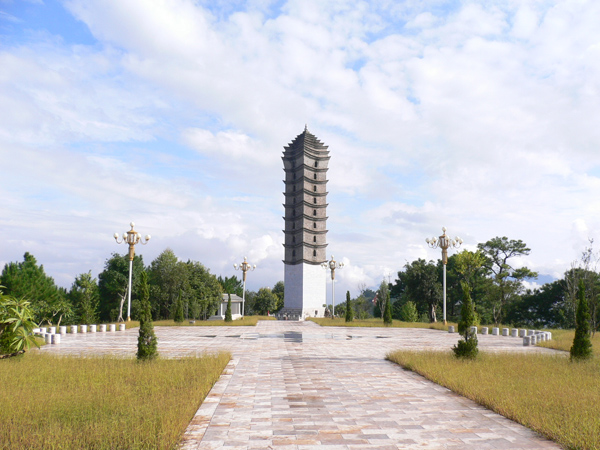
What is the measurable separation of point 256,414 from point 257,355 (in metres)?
8.73

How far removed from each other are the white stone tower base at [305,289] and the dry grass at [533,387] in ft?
177

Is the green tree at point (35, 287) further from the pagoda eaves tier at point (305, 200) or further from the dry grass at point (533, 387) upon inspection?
the dry grass at point (533, 387)

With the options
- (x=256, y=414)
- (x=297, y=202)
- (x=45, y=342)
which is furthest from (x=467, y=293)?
(x=297, y=202)

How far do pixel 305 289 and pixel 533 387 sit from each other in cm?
6010

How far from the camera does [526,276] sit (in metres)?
51.7

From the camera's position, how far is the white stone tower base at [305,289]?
69000 millimetres

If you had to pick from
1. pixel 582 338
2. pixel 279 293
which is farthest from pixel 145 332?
pixel 279 293

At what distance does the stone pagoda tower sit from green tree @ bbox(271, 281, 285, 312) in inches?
546

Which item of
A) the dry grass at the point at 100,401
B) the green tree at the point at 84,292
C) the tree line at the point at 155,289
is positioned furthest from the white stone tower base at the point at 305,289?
the dry grass at the point at 100,401

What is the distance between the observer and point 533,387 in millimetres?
9719

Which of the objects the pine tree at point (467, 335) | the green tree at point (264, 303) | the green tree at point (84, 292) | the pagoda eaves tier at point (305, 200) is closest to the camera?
the pine tree at point (467, 335)

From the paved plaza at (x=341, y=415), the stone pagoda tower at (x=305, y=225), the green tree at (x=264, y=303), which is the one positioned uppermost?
the stone pagoda tower at (x=305, y=225)

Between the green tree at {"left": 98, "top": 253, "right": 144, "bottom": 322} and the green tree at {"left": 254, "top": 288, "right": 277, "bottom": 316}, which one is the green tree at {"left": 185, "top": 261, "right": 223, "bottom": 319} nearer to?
the green tree at {"left": 98, "top": 253, "right": 144, "bottom": 322}

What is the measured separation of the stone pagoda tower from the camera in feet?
230
